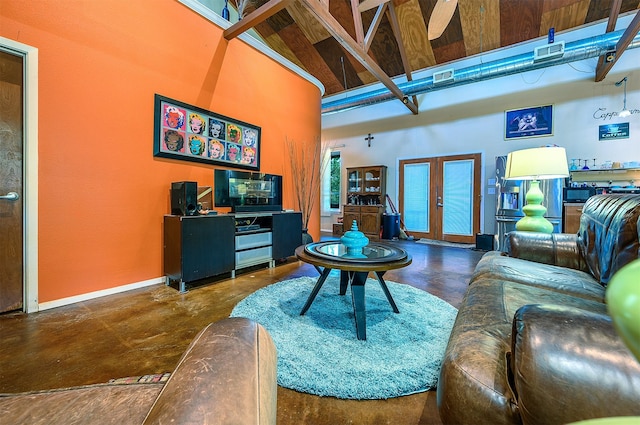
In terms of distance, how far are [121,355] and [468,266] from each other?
3.88 metres

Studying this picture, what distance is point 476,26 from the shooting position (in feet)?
16.1

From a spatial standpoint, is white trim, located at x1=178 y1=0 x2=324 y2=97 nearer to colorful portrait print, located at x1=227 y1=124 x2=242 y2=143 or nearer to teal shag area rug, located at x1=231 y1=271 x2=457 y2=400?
colorful portrait print, located at x1=227 y1=124 x2=242 y2=143

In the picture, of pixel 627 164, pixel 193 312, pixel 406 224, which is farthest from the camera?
pixel 406 224

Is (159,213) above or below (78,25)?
below

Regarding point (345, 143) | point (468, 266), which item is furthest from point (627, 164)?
point (345, 143)

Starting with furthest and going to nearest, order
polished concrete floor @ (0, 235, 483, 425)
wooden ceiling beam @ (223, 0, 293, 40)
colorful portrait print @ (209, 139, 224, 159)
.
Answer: colorful portrait print @ (209, 139, 224, 159), wooden ceiling beam @ (223, 0, 293, 40), polished concrete floor @ (0, 235, 483, 425)

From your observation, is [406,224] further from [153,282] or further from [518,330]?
[518,330]

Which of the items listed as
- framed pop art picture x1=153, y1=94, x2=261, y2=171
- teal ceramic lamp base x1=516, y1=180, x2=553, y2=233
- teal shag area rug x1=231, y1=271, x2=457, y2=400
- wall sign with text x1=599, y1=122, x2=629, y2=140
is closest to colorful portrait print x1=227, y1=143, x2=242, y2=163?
framed pop art picture x1=153, y1=94, x2=261, y2=171

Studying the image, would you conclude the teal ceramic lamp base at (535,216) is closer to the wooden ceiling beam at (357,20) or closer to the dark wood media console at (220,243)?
the dark wood media console at (220,243)

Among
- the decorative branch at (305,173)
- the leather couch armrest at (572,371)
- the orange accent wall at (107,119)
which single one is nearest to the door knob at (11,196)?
the orange accent wall at (107,119)

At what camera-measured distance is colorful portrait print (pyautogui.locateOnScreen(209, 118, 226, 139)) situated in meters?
3.43

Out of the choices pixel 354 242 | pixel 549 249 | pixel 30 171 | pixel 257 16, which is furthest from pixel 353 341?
pixel 257 16

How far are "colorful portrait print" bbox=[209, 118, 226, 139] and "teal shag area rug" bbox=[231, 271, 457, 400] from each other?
2.07 metres

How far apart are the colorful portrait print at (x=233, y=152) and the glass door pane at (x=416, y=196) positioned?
4244 mm
